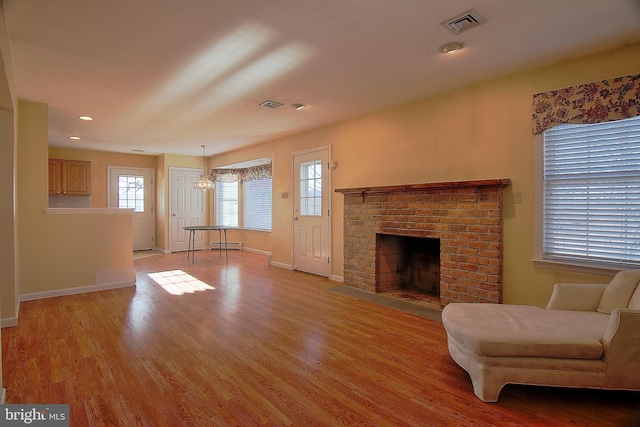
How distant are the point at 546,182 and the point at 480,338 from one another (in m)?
1.93

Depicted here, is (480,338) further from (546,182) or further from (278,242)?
(278,242)

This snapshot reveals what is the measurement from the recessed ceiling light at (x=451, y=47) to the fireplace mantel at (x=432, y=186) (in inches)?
49.6

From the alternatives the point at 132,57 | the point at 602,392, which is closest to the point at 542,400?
the point at 602,392

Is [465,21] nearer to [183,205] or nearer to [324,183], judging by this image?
[324,183]

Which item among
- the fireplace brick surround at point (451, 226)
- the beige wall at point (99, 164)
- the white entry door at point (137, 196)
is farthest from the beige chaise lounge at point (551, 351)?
the beige wall at point (99, 164)

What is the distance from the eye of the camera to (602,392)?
2.13 meters

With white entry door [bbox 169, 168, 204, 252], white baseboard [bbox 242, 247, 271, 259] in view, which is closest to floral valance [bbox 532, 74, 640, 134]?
white baseboard [bbox 242, 247, 271, 259]

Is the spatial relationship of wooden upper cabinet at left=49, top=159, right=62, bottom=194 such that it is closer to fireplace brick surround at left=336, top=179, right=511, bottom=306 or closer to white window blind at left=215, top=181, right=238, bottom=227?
white window blind at left=215, top=181, right=238, bottom=227

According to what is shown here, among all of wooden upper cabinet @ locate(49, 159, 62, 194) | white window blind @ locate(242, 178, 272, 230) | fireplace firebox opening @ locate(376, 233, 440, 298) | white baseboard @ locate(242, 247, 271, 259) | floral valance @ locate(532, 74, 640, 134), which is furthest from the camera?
Answer: white window blind @ locate(242, 178, 272, 230)

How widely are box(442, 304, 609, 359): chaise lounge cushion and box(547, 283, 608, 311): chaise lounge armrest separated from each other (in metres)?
0.10

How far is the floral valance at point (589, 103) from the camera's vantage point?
8.94ft

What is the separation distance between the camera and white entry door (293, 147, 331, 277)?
5.43 meters

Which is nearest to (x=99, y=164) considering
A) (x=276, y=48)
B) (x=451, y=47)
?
(x=276, y=48)

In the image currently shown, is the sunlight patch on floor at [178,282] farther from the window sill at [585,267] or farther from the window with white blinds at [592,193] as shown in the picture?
the window with white blinds at [592,193]
